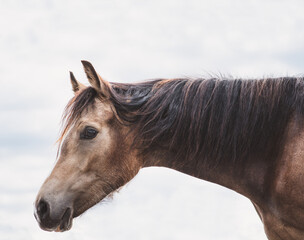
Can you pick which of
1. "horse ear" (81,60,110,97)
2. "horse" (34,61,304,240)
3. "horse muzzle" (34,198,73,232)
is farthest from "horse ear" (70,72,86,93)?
"horse muzzle" (34,198,73,232)

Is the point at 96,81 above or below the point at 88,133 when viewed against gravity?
above

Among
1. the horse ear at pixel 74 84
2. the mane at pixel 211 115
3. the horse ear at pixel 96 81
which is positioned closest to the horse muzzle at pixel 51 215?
the mane at pixel 211 115

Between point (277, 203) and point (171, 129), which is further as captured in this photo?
point (171, 129)

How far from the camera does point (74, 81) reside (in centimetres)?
761

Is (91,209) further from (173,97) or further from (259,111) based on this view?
(259,111)

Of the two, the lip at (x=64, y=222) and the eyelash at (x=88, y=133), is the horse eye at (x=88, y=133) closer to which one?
the eyelash at (x=88, y=133)

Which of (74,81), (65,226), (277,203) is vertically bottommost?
(65,226)

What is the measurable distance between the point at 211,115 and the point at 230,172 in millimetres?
887

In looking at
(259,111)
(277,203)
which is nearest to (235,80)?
(259,111)

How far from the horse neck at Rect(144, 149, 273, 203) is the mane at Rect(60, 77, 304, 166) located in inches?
3.9

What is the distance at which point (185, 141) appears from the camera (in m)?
6.94

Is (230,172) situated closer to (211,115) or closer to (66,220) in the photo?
(211,115)

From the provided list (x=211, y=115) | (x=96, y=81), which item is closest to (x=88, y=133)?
(x=96, y=81)

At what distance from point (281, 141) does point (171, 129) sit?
1570 mm
